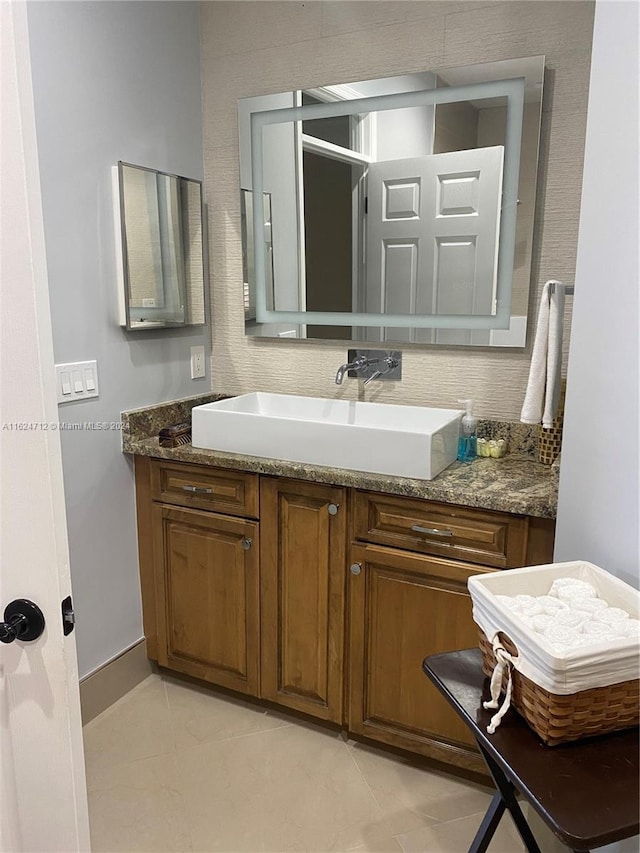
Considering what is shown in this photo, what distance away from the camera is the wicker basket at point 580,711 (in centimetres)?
101

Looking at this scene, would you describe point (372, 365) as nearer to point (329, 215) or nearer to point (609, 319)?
point (329, 215)

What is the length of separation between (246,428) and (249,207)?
2.93ft

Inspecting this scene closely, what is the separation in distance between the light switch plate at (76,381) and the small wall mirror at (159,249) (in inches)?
8.0

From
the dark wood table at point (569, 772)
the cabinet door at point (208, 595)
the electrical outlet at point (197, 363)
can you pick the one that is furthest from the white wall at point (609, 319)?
the electrical outlet at point (197, 363)

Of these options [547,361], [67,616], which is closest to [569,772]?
[67,616]

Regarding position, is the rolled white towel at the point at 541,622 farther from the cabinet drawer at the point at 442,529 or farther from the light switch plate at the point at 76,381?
the light switch plate at the point at 76,381

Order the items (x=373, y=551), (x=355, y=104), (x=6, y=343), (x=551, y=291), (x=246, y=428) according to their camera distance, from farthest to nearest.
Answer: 1. (x=355, y=104)
2. (x=246, y=428)
3. (x=373, y=551)
4. (x=551, y=291)
5. (x=6, y=343)

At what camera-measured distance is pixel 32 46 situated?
6.02 ft

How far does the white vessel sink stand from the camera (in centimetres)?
188

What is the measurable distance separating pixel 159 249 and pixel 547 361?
1.33 m

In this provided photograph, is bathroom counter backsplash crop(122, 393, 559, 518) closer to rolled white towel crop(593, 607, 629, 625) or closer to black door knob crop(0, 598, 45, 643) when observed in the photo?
rolled white towel crop(593, 607, 629, 625)

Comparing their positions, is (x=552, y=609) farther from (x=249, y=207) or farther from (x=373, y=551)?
(x=249, y=207)

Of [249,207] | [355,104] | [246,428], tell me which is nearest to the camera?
[246,428]

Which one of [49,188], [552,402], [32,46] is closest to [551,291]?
[552,402]
